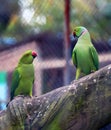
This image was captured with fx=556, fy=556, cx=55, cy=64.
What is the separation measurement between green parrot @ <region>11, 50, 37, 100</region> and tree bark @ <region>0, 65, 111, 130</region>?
56 centimetres

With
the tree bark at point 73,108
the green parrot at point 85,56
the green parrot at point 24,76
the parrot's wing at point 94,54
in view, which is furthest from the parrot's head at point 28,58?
the tree bark at point 73,108

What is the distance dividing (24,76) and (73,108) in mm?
763

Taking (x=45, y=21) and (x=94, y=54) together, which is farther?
(x=45, y=21)

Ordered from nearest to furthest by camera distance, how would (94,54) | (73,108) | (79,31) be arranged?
1. (73,108)
2. (94,54)
3. (79,31)

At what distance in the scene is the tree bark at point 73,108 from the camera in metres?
2.83

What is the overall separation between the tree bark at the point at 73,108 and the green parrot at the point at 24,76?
56 cm

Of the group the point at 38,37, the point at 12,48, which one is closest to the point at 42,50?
Result: the point at 38,37

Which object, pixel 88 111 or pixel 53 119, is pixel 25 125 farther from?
pixel 88 111

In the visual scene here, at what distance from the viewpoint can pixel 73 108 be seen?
112 inches

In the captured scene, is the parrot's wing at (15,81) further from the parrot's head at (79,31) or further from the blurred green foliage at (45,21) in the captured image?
the blurred green foliage at (45,21)

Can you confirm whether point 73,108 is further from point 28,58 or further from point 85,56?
point 28,58

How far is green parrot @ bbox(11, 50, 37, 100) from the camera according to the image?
11.5 ft

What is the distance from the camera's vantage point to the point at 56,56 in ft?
19.2

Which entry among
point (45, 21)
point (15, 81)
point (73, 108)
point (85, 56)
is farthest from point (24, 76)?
point (45, 21)
